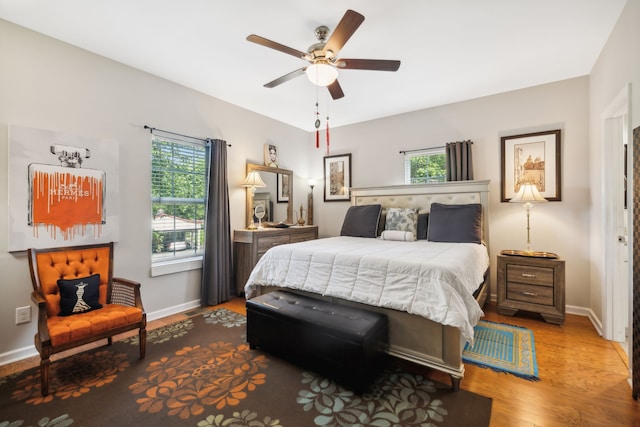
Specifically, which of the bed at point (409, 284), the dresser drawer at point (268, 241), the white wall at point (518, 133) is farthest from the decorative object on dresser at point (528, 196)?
the dresser drawer at point (268, 241)

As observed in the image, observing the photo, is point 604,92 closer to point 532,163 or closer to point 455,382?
point 532,163

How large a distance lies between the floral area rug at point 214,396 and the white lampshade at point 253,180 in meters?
2.30

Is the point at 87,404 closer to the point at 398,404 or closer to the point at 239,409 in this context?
the point at 239,409

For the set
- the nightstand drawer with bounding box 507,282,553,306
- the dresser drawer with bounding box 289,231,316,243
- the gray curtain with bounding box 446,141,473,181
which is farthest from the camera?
the dresser drawer with bounding box 289,231,316,243

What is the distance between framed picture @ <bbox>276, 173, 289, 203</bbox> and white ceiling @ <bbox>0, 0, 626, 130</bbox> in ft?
5.09

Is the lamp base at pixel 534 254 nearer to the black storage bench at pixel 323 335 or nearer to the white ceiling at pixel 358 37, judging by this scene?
the white ceiling at pixel 358 37

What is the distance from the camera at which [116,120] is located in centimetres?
290

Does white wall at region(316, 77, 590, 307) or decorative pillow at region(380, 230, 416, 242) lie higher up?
white wall at region(316, 77, 590, 307)

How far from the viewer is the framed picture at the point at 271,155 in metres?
4.52

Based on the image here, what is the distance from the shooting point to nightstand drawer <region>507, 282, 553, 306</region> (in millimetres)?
3012

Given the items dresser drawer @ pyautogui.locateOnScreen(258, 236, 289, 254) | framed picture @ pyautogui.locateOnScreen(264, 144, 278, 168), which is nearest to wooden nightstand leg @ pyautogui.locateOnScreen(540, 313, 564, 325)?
dresser drawer @ pyautogui.locateOnScreen(258, 236, 289, 254)

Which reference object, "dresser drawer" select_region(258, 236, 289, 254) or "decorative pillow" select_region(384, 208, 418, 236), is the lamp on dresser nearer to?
"dresser drawer" select_region(258, 236, 289, 254)

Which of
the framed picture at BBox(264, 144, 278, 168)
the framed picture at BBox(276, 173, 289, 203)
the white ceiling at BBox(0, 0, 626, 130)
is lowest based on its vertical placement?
the framed picture at BBox(276, 173, 289, 203)

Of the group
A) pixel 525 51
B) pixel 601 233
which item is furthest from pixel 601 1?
pixel 601 233
